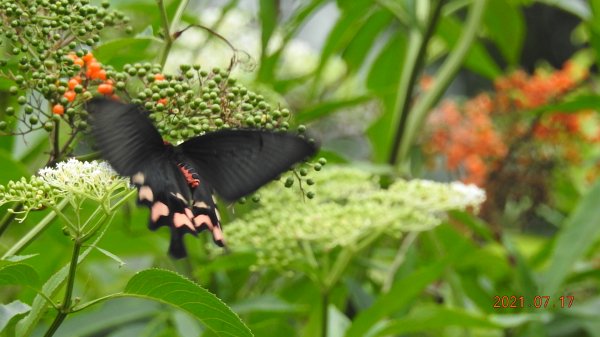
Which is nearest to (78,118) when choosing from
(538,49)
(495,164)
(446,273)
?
(446,273)

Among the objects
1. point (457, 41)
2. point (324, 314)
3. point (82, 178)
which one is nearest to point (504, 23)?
point (457, 41)

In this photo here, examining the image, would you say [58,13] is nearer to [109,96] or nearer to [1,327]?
[109,96]

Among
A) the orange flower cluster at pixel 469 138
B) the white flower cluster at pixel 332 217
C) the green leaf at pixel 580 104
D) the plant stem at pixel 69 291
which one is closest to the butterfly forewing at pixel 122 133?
the plant stem at pixel 69 291

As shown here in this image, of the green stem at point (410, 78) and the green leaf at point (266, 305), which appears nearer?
the green leaf at point (266, 305)

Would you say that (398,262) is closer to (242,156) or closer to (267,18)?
(267,18)

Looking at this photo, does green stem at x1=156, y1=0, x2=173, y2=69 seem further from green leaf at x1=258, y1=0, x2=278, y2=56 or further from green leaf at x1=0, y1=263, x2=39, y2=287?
green leaf at x1=258, y1=0, x2=278, y2=56

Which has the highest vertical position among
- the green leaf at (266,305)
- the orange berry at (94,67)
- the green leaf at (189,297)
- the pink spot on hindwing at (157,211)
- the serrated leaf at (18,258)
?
the orange berry at (94,67)

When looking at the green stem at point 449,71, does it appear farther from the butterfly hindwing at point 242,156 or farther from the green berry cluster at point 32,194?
the green berry cluster at point 32,194

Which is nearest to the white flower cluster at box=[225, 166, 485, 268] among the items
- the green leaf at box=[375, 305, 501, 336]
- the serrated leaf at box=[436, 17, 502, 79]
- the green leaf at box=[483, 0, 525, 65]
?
the green leaf at box=[375, 305, 501, 336]
